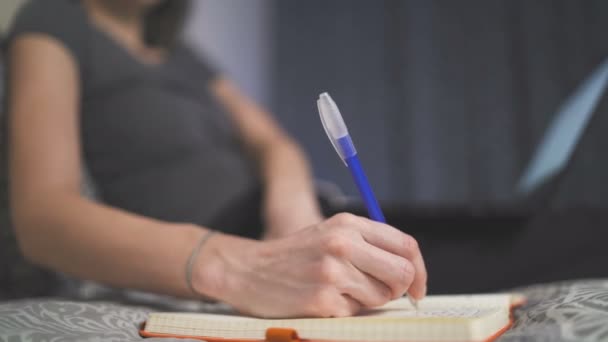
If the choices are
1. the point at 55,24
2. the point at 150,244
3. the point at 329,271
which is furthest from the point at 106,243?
the point at 55,24

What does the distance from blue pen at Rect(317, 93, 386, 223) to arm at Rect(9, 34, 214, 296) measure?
0.56 feet

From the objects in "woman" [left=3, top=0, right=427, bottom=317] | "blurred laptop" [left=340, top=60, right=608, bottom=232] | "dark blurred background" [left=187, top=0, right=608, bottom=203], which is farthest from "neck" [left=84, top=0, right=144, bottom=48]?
"dark blurred background" [left=187, top=0, right=608, bottom=203]

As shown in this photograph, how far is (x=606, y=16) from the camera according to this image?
178 centimetres

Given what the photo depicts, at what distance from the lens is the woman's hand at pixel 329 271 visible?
0.34m

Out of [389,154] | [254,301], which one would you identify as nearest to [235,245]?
[254,301]

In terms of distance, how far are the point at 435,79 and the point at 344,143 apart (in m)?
1.77

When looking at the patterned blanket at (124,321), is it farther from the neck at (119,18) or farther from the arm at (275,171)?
the neck at (119,18)

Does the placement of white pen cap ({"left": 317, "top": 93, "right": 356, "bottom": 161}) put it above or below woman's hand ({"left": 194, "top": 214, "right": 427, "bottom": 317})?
above

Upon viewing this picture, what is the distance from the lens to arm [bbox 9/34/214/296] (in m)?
0.45

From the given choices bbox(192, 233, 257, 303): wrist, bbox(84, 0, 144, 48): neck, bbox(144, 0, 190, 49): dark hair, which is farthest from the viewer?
bbox(144, 0, 190, 49): dark hair

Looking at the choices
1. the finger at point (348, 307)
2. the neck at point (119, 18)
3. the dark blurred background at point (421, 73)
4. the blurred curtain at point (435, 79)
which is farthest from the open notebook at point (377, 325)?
the blurred curtain at point (435, 79)

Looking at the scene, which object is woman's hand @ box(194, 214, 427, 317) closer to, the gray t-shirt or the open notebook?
the open notebook

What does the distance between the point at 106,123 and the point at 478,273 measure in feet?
1.92

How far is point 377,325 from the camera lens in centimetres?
28
